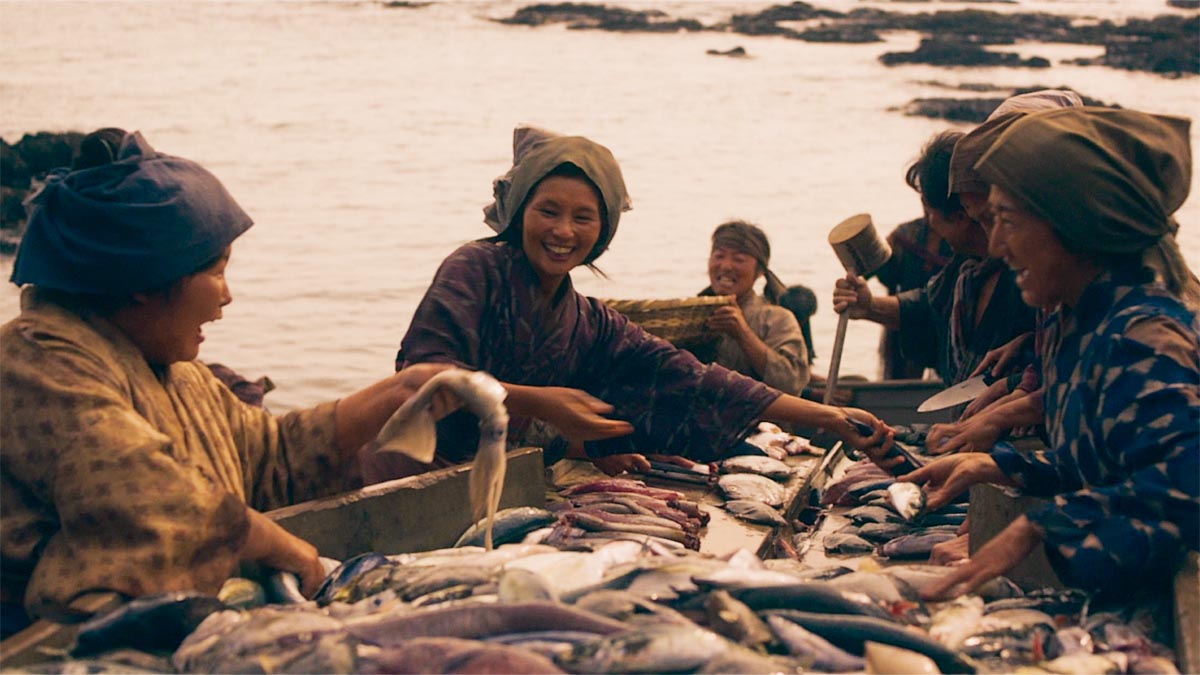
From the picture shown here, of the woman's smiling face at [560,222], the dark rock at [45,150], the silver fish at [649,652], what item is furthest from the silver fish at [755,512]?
the dark rock at [45,150]

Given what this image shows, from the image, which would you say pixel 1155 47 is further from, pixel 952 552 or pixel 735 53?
pixel 952 552

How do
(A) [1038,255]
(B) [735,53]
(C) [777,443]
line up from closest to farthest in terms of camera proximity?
(A) [1038,255] < (C) [777,443] < (B) [735,53]

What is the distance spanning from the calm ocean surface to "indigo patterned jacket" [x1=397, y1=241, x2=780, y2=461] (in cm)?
593

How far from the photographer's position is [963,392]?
5531mm

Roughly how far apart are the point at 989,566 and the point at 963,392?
2.02 meters

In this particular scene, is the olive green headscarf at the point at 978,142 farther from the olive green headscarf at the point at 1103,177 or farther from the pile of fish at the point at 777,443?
the pile of fish at the point at 777,443

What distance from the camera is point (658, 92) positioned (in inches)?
1433

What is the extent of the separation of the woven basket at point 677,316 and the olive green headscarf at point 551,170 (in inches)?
60.0

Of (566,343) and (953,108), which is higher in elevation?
(566,343)

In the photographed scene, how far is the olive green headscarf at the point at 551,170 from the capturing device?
5113 millimetres

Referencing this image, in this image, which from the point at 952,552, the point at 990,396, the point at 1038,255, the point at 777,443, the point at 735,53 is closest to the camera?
the point at 1038,255

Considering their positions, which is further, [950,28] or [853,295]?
[950,28]

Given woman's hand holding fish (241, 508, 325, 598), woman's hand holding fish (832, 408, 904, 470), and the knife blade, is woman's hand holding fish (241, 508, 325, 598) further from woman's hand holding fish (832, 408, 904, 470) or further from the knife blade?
the knife blade

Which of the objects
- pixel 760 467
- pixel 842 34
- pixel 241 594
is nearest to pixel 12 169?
pixel 760 467
